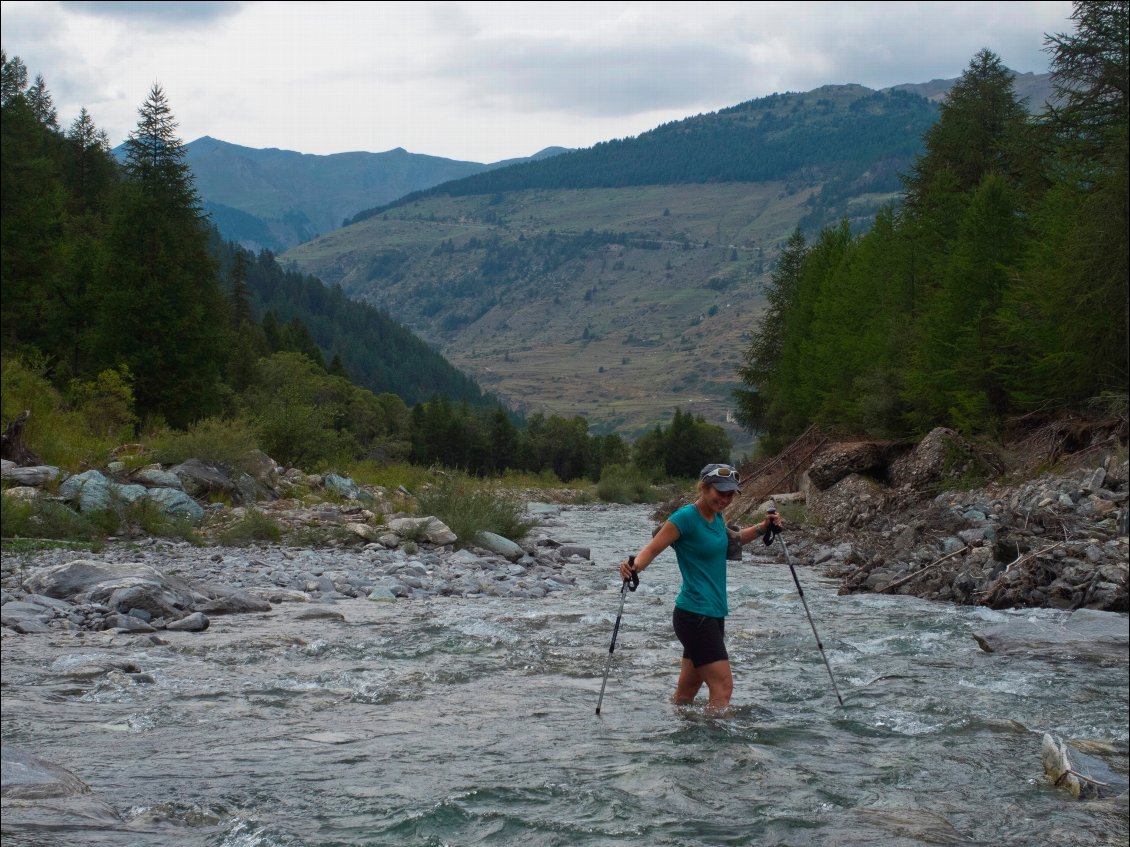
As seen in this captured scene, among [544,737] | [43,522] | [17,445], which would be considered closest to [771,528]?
[544,737]

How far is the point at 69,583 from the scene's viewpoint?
12.9 m

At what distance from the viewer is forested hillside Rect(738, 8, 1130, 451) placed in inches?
959

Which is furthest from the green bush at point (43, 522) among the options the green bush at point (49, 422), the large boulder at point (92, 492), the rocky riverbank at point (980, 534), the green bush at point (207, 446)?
the rocky riverbank at point (980, 534)

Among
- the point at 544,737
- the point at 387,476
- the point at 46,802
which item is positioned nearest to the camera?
the point at 46,802

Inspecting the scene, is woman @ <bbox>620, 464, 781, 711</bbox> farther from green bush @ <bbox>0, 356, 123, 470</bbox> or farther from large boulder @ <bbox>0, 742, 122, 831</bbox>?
green bush @ <bbox>0, 356, 123, 470</bbox>

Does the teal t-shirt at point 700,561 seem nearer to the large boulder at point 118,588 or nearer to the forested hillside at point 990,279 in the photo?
the large boulder at point 118,588

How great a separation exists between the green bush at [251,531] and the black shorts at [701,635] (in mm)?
12802

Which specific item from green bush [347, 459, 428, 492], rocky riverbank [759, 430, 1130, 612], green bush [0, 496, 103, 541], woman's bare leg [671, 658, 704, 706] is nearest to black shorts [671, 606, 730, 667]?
woman's bare leg [671, 658, 704, 706]

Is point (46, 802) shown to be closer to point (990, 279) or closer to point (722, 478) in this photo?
point (722, 478)

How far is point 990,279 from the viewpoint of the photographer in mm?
30875

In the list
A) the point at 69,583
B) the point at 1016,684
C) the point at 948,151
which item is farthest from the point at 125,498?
the point at 948,151

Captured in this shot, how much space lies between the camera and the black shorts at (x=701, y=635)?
9.07 meters

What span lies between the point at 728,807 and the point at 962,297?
27.2 m

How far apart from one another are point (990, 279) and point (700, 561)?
82.3ft
